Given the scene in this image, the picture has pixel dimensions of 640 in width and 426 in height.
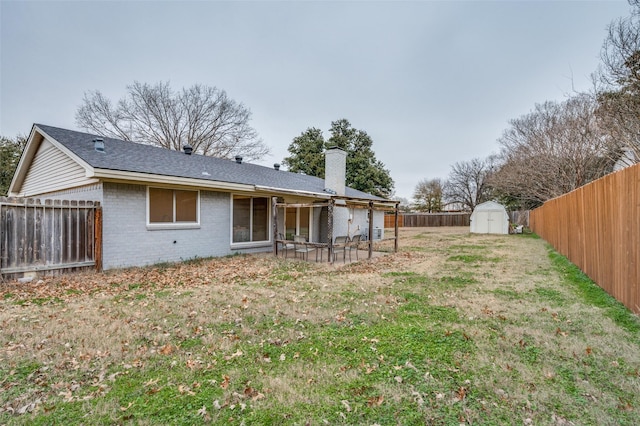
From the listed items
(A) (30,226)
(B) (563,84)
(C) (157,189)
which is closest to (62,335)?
(A) (30,226)

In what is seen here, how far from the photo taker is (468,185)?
152 feet

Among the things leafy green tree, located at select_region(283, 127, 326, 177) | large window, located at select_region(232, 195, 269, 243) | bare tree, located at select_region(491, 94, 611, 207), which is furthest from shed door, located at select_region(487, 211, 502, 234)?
large window, located at select_region(232, 195, 269, 243)

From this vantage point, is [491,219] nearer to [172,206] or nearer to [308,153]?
[308,153]

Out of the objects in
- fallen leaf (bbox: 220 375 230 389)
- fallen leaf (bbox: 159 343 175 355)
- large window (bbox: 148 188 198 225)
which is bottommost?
fallen leaf (bbox: 220 375 230 389)

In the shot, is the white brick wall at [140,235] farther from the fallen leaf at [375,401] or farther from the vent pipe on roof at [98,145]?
the fallen leaf at [375,401]

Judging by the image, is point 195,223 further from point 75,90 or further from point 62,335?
point 75,90

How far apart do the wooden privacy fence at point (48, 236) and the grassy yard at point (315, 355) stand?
2.90 feet

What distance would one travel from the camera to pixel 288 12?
13.8m

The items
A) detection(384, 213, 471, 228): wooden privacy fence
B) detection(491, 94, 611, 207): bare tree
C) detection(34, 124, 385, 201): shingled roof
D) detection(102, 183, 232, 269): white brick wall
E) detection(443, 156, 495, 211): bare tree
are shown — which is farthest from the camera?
detection(443, 156, 495, 211): bare tree

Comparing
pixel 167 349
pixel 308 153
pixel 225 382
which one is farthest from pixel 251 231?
pixel 308 153

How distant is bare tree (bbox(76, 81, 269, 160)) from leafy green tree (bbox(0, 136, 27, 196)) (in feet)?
14.8

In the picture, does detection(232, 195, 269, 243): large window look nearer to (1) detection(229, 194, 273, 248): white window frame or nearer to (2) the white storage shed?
(1) detection(229, 194, 273, 248): white window frame

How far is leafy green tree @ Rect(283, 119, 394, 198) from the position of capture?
31828 millimetres

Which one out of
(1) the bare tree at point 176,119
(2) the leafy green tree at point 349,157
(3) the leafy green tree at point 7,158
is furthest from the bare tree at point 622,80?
(3) the leafy green tree at point 7,158
